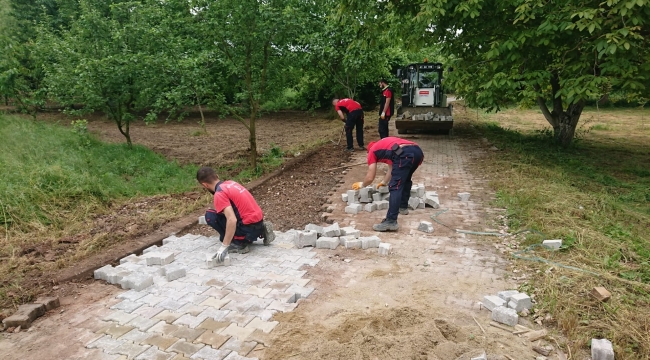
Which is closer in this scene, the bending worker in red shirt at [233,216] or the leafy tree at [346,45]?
the bending worker in red shirt at [233,216]

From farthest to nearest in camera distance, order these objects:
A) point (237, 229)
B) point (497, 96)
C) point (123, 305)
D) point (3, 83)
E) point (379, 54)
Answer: point (379, 54) → point (3, 83) → point (497, 96) → point (237, 229) → point (123, 305)

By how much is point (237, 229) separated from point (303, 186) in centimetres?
328

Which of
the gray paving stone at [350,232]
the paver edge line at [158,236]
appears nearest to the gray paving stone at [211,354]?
the paver edge line at [158,236]

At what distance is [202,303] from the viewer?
3904 mm

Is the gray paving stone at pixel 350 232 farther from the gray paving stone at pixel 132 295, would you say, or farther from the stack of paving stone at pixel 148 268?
the gray paving stone at pixel 132 295

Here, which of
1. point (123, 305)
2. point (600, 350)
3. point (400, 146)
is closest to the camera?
point (600, 350)

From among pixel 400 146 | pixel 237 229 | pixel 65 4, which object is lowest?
pixel 237 229

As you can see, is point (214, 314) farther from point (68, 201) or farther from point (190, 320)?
point (68, 201)

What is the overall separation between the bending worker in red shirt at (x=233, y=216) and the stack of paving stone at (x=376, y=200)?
1.84m

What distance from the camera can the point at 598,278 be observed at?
3.97 meters

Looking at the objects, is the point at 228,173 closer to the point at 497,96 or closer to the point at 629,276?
the point at 497,96

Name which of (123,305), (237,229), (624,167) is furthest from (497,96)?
(123,305)

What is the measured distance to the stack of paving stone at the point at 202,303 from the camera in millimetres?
3279

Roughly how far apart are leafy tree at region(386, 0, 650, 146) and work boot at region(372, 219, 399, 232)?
417 cm
